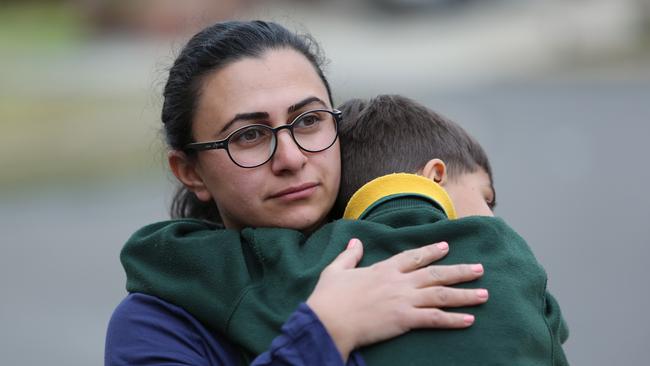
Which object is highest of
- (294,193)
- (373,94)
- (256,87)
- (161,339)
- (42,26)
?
(42,26)

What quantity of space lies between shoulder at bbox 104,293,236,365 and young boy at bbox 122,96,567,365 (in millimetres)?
36

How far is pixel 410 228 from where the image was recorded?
215 cm

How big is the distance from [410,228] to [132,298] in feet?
2.02

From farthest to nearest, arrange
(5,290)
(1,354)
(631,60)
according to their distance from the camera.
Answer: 1. (631,60)
2. (5,290)
3. (1,354)

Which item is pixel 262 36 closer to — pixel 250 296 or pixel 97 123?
pixel 250 296

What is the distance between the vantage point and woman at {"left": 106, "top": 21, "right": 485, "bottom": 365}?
202 cm

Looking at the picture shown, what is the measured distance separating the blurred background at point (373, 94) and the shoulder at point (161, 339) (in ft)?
2.34

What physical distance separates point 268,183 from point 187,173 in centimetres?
29

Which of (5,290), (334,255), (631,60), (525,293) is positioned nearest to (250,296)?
(334,255)

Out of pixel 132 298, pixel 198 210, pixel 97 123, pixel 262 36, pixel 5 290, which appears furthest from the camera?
pixel 97 123

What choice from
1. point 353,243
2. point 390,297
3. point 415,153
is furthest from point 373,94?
point 390,297

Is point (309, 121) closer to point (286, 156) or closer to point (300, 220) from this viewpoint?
point (286, 156)

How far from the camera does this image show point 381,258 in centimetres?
216

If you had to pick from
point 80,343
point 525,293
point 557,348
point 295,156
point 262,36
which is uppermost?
point 262,36
